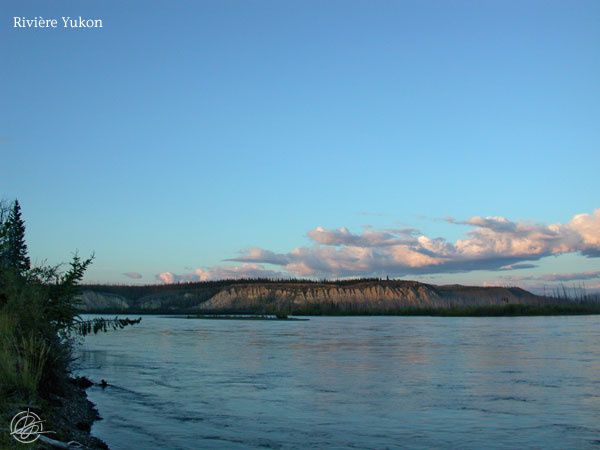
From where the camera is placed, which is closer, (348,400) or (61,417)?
(61,417)

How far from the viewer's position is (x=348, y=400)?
2339 cm

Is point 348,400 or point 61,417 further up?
point 61,417

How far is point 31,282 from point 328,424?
34.2 feet

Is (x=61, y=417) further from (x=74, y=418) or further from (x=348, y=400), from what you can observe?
(x=348, y=400)

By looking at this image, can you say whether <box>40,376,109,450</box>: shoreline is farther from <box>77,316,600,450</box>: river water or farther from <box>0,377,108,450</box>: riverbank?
<box>77,316,600,450</box>: river water

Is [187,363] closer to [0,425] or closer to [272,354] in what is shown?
[272,354]

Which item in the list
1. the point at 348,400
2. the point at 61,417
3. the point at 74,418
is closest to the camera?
the point at 61,417

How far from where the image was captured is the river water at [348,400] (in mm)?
17406

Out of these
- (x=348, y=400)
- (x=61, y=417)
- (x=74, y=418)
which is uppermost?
(x=61, y=417)

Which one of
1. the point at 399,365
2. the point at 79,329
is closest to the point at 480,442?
the point at 79,329

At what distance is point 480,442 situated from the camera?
1691 cm

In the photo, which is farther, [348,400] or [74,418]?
[348,400]

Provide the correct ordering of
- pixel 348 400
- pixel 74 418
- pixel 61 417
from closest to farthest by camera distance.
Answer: pixel 61 417 → pixel 74 418 → pixel 348 400

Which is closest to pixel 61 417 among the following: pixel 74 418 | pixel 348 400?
pixel 74 418
